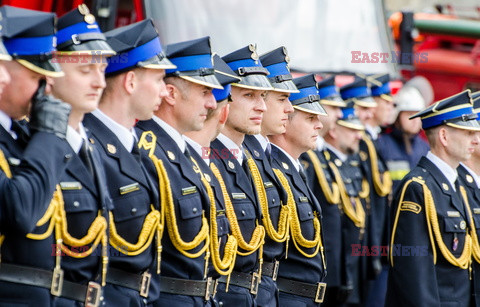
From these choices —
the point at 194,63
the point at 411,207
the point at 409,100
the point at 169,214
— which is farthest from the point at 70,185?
the point at 409,100

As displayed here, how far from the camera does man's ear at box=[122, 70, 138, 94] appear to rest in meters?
5.16

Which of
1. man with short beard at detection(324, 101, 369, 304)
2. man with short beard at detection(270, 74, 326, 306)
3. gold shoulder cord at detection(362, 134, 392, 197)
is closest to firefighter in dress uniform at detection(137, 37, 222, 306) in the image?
man with short beard at detection(270, 74, 326, 306)

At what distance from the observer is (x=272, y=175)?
269 inches

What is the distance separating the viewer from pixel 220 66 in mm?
6270

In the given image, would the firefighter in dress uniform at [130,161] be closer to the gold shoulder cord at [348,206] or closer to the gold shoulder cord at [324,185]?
the gold shoulder cord at [324,185]

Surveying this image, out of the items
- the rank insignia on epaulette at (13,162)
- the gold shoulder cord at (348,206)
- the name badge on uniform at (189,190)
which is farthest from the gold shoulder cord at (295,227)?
the rank insignia on epaulette at (13,162)

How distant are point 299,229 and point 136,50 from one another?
85.1 inches

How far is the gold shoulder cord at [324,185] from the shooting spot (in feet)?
28.9

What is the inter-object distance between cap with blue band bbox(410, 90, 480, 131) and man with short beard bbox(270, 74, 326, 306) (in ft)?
2.86

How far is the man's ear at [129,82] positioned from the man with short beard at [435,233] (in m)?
2.72

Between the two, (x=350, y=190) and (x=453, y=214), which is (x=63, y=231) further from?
(x=350, y=190)

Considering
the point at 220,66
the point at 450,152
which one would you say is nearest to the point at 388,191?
the point at 450,152

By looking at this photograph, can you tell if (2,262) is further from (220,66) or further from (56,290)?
(220,66)

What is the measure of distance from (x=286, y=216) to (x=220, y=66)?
1.07 metres
